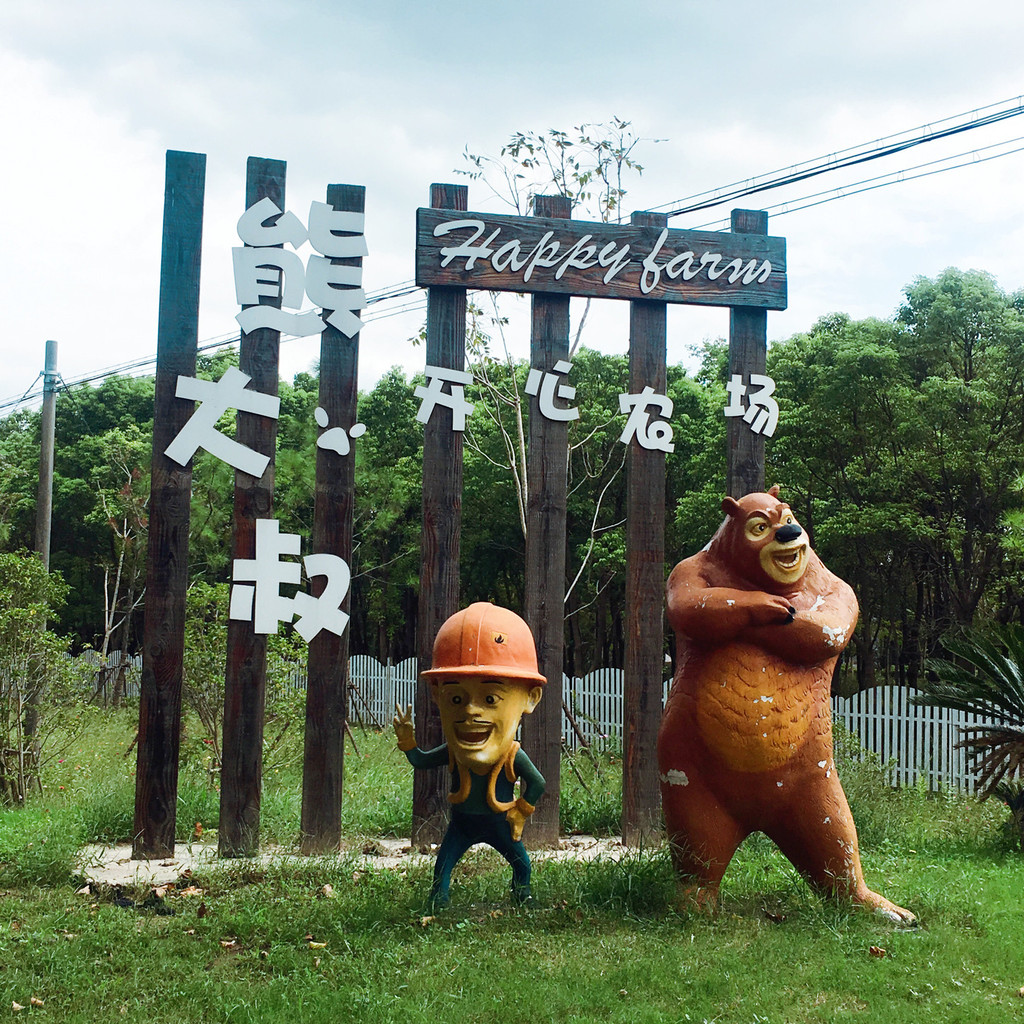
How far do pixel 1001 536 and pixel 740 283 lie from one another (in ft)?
24.6

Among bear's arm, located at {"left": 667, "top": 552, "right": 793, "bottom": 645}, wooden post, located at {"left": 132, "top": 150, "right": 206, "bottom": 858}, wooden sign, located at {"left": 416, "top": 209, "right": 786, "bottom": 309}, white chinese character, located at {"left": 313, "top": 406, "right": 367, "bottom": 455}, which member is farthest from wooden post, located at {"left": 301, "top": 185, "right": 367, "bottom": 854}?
bear's arm, located at {"left": 667, "top": 552, "right": 793, "bottom": 645}

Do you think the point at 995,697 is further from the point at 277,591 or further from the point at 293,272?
the point at 293,272

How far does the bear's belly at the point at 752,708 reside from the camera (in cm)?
431

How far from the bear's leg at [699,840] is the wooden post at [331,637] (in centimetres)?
218

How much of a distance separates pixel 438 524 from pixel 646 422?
1414 mm

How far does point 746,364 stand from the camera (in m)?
6.51

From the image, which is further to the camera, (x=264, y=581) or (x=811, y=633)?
(x=264, y=581)

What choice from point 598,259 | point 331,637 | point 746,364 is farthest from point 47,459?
point 746,364

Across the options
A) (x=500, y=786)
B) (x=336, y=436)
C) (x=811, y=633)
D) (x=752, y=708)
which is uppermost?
(x=336, y=436)

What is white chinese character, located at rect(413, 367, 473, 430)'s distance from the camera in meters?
6.01

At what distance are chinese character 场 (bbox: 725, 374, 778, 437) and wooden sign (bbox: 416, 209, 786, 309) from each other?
489 millimetres

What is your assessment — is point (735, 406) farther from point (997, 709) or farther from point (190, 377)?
point (190, 377)

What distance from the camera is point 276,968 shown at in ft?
12.9

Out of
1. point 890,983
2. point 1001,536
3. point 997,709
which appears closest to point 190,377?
point 890,983
